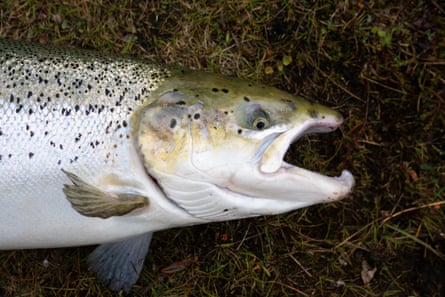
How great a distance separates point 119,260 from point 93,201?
69 cm

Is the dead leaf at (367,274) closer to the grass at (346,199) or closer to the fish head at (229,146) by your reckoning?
the grass at (346,199)

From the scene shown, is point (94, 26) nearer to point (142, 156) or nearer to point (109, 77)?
point (109, 77)

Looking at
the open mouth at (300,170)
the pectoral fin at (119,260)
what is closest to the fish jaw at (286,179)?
the open mouth at (300,170)

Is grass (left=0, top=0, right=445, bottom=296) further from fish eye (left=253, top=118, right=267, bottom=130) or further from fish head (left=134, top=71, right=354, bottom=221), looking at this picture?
fish eye (left=253, top=118, right=267, bottom=130)

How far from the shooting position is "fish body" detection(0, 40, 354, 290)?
6.64 ft

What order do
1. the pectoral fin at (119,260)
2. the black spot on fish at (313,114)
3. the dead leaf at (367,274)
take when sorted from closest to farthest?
the black spot on fish at (313,114) < the pectoral fin at (119,260) < the dead leaf at (367,274)

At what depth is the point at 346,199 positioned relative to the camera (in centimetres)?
282

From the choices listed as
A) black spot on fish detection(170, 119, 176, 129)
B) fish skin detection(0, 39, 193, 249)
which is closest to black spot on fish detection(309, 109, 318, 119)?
black spot on fish detection(170, 119, 176, 129)

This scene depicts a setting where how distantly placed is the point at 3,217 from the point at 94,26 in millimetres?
1427

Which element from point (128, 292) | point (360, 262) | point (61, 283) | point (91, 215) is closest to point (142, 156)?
point (91, 215)

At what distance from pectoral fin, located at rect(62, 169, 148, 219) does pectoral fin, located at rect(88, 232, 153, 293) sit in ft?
1.80

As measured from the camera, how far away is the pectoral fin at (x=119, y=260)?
2633 mm

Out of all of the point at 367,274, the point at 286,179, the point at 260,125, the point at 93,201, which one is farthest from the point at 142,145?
the point at 367,274

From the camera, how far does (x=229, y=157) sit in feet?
6.57
